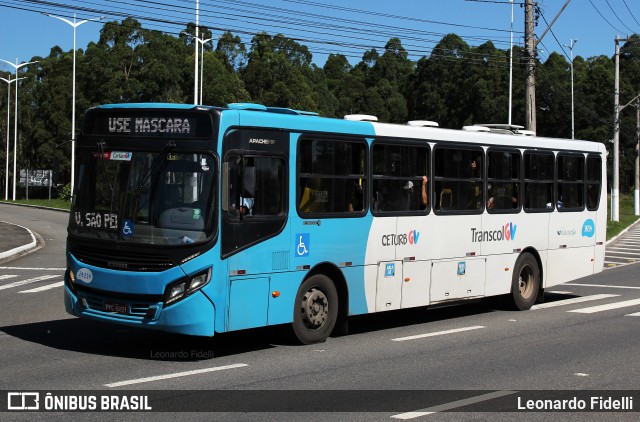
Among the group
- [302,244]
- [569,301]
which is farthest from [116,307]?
[569,301]

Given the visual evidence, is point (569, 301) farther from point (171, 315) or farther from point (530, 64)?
point (530, 64)

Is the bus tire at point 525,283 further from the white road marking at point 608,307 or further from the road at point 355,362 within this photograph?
the white road marking at point 608,307

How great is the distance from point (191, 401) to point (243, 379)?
1.18 metres

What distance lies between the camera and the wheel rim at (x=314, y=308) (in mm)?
11992

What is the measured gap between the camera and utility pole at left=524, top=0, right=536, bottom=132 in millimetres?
27172

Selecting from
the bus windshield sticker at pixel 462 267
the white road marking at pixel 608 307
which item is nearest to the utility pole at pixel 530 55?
the white road marking at pixel 608 307

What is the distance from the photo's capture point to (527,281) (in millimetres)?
16672

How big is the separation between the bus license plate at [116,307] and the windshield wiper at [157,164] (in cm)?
130

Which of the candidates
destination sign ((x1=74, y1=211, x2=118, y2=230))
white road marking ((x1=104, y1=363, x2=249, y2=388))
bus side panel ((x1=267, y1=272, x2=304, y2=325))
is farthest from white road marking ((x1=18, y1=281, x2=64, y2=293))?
white road marking ((x1=104, y1=363, x2=249, y2=388))

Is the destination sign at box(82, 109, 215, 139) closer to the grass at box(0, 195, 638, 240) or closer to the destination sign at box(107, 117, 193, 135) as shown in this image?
the destination sign at box(107, 117, 193, 135)

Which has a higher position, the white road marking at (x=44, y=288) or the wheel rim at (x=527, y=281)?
the wheel rim at (x=527, y=281)

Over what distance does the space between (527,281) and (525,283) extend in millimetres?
72

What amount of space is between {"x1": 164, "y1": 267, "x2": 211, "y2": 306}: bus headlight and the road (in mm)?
729

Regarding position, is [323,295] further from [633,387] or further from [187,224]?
[633,387]
